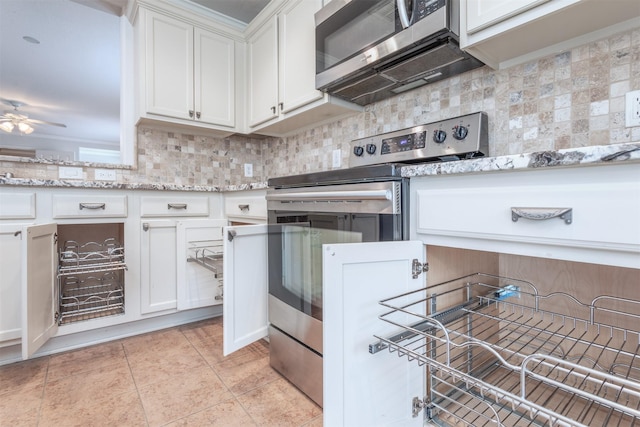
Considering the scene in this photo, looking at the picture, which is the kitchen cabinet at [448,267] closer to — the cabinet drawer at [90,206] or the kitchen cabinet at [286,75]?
the kitchen cabinet at [286,75]

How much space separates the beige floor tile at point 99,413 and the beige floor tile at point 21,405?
4cm

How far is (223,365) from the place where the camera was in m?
1.53

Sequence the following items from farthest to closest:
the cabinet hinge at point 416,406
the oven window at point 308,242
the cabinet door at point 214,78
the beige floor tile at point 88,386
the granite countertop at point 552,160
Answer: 1. the cabinet door at point 214,78
2. the beige floor tile at point 88,386
3. the oven window at point 308,242
4. the cabinet hinge at point 416,406
5. the granite countertop at point 552,160

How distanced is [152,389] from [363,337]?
108 centimetres

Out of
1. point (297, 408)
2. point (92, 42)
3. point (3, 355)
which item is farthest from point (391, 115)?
point (92, 42)

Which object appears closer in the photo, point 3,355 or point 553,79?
point 553,79

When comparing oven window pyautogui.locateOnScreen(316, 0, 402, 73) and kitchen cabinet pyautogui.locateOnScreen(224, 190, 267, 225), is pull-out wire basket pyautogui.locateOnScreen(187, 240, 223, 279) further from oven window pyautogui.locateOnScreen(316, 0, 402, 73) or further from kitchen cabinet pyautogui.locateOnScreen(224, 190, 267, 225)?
oven window pyautogui.locateOnScreen(316, 0, 402, 73)

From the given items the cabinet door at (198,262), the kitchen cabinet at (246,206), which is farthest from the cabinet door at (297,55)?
the cabinet door at (198,262)

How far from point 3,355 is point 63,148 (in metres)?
5.47

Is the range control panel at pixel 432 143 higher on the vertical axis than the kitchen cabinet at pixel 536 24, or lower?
lower

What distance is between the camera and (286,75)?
201 cm

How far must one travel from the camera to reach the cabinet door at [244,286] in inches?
50.2

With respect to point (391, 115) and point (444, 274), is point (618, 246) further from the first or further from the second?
point (391, 115)

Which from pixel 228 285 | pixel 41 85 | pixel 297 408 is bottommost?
pixel 297 408
